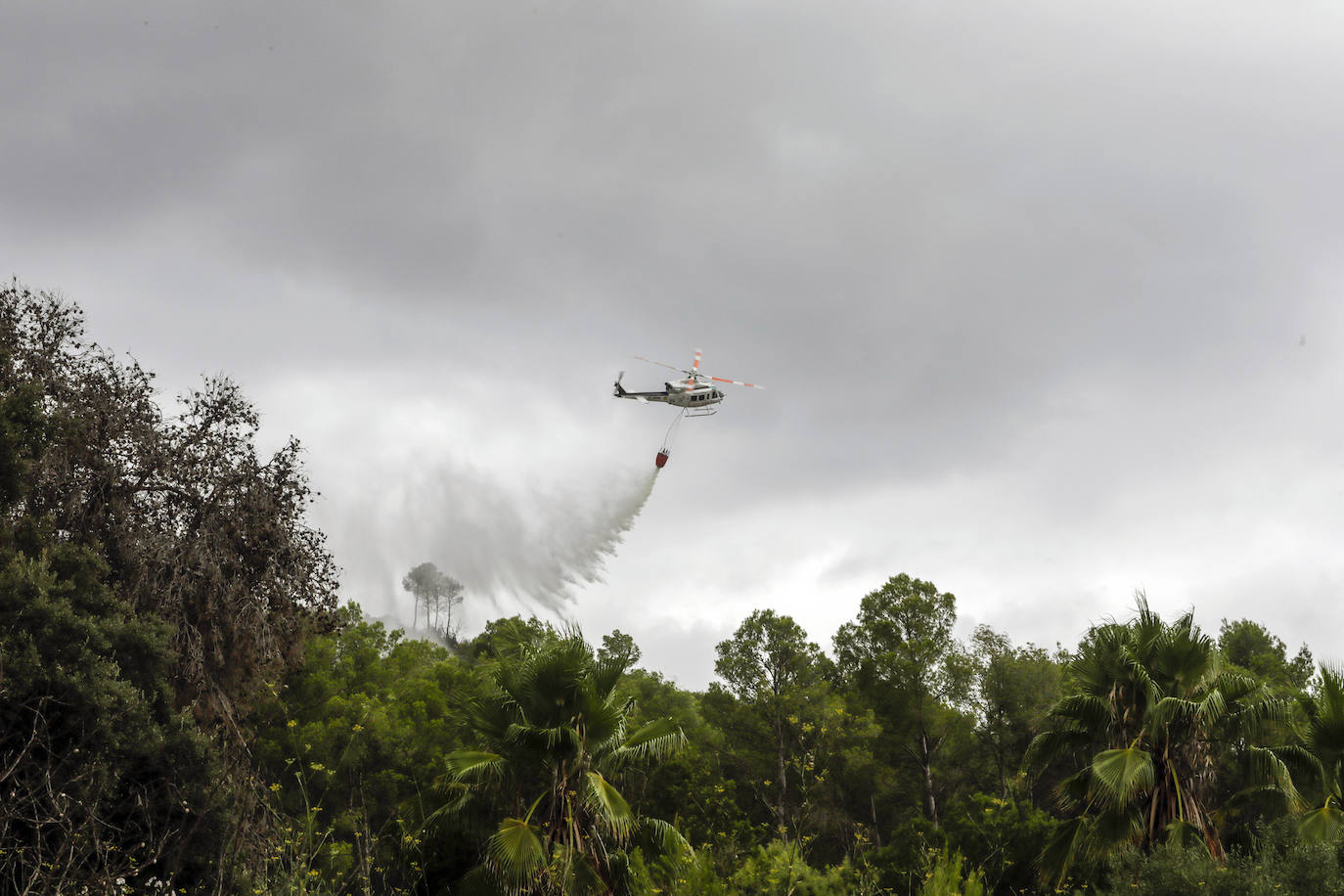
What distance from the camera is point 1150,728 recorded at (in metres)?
15.6

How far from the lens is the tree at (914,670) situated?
42375 mm

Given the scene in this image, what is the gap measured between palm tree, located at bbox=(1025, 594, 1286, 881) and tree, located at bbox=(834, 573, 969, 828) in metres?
26.1

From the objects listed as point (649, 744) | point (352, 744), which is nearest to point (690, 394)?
point (352, 744)

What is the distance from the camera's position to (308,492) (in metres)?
23.9

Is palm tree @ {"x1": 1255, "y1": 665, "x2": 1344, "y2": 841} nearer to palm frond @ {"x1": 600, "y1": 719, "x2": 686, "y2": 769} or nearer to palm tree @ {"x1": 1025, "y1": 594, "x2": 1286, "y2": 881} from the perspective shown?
palm tree @ {"x1": 1025, "y1": 594, "x2": 1286, "y2": 881}

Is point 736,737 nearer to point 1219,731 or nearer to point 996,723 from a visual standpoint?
point 996,723

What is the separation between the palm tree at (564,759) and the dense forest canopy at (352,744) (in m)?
0.05

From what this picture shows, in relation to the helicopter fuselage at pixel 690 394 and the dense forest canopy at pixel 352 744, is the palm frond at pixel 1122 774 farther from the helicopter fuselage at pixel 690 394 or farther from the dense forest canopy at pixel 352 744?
the helicopter fuselage at pixel 690 394

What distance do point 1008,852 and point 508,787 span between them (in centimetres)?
2234

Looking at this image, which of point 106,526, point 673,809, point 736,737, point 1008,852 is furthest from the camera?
point 736,737

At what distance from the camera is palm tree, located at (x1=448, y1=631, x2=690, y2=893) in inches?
572

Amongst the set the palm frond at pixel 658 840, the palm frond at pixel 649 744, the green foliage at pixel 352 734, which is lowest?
the palm frond at pixel 658 840

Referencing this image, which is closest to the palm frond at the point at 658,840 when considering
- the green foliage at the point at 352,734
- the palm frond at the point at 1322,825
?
the palm frond at the point at 1322,825

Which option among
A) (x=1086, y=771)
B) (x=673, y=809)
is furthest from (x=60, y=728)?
(x=673, y=809)
